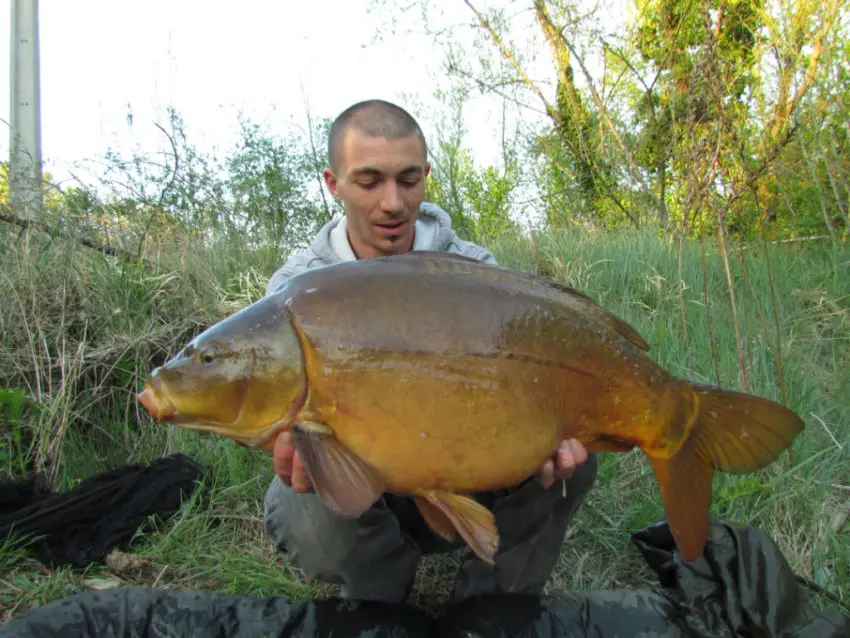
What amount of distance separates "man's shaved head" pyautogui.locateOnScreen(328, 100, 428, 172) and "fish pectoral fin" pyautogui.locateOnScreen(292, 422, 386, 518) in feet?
3.24

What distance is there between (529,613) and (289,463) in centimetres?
63

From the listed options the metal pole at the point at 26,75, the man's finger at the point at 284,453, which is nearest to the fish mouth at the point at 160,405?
the man's finger at the point at 284,453

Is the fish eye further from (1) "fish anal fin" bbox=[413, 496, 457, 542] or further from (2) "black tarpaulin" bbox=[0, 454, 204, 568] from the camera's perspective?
(2) "black tarpaulin" bbox=[0, 454, 204, 568]

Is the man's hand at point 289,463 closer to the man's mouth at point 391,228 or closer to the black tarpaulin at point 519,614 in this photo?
the black tarpaulin at point 519,614

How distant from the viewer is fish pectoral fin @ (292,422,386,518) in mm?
980

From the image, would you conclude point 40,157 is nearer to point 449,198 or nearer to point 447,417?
point 449,198

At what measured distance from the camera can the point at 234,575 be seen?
1.69 meters

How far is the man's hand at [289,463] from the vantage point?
106 centimetres

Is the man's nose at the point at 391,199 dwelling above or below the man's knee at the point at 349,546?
above

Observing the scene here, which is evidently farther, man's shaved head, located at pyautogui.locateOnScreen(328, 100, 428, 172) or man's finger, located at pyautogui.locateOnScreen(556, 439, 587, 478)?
man's shaved head, located at pyautogui.locateOnScreen(328, 100, 428, 172)

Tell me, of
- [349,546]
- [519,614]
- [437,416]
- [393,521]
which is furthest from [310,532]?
[437,416]

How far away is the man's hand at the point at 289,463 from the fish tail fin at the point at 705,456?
0.69 meters

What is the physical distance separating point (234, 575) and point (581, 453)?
43.7 inches

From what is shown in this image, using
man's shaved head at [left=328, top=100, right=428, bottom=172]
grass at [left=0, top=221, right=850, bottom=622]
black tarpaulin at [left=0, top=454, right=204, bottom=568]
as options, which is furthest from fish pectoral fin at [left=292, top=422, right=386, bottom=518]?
black tarpaulin at [left=0, top=454, right=204, bottom=568]
